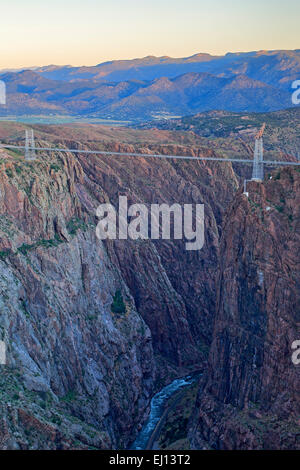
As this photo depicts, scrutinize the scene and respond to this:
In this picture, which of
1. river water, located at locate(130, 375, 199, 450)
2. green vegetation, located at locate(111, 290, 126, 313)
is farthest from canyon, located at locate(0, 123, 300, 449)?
river water, located at locate(130, 375, 199, 450)

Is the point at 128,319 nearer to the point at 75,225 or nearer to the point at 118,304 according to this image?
the point at 118,304

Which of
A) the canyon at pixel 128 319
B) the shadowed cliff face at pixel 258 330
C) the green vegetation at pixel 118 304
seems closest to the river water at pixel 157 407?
the canyon at pixel 128 319

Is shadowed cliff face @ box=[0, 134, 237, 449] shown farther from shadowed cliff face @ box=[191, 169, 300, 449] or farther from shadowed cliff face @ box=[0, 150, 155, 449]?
A: shadowed cliff face @ box=[191, 169, 300, 449]

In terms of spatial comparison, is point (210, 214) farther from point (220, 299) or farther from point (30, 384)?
point (30, 384)

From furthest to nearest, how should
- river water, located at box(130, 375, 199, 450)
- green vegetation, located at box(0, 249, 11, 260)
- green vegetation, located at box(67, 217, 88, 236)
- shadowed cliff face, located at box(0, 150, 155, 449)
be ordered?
green vegetation, located at box(67, 217, 88, 236) → river water, located at box(130, 375, 199, 450) → green vegetation, located at box(0, 249, 11, 260) → shadowed cliff face, located at box(0, 150, 155, 449)

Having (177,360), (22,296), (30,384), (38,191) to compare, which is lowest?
(177,360)

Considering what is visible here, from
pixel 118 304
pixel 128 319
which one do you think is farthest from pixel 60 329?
pixel 118 304
